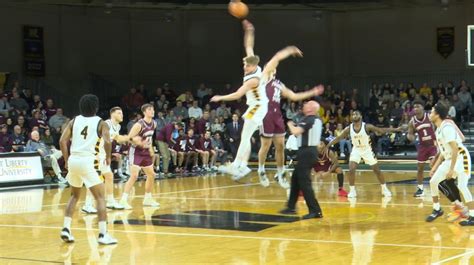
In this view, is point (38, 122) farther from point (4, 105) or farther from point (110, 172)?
point (110, 172)

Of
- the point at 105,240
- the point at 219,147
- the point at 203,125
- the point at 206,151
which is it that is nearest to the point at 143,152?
the point at 105,240

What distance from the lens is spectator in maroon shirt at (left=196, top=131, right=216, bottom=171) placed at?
1016 inches

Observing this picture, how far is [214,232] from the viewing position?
11.4 meters

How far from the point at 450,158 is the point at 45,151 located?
13.2 meters

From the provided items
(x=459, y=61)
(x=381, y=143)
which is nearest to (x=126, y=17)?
(x=381, y=143)

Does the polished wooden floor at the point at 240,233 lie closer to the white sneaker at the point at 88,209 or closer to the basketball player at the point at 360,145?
the white sneaker at the point at 88,209

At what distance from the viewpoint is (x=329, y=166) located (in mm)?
17469

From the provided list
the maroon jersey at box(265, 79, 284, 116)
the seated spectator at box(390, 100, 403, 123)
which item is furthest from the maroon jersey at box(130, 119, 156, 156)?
the seated spectator at box(390, 100, 403, 123)

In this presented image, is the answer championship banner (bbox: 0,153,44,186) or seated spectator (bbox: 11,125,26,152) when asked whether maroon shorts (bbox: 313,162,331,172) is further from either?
seated spectator (bbox: 11,125,26,152)

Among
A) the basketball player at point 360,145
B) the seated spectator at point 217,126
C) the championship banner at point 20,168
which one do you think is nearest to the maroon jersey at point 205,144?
the seated spectator at point 217,126

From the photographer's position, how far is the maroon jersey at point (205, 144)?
25.8 meters

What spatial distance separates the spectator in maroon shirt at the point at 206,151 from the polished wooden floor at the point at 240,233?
860 cm

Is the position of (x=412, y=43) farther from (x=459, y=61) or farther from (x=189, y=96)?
(x=189, y=96)

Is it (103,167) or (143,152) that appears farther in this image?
(143,152)
